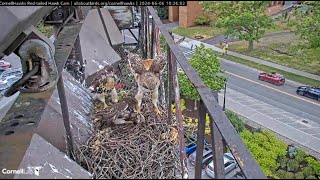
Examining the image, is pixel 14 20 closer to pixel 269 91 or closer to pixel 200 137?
pixel 200 137

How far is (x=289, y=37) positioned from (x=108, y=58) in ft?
29.5

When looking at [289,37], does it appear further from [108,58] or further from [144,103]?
[144,103]

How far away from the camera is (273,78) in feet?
42.2

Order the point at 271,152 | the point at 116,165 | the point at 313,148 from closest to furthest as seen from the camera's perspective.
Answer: the point at 116,165
the point at 271,152
the point at 313,148

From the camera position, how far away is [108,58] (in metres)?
5.49

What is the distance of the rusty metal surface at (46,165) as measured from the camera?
1667 mm

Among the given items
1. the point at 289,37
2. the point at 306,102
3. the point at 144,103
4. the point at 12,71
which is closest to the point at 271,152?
the point at 306,102

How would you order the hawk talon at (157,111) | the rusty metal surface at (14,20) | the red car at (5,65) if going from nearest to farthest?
1. the rusty metal surface at (14,20)
2. the hawk talon at (157,111)
3. the red car at (5,65)

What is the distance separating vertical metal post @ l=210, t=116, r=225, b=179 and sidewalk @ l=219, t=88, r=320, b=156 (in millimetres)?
9753

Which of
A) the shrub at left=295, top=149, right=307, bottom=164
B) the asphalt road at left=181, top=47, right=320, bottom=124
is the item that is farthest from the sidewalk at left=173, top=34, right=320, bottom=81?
the shrub at left=295, top=149, right=307, bottom=164

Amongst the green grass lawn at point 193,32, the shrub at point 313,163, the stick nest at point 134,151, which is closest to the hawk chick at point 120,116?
the stick nest at point 134,151

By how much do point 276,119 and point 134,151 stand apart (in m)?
11.0

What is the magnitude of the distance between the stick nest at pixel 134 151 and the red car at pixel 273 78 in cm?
952

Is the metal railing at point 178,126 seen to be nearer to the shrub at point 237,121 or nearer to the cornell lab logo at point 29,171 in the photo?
the cornell lab logo at point 29,171
